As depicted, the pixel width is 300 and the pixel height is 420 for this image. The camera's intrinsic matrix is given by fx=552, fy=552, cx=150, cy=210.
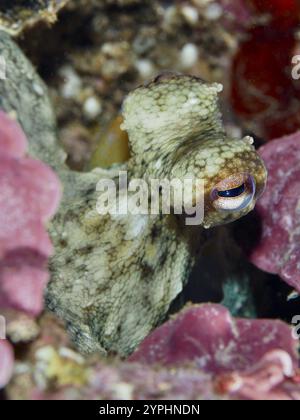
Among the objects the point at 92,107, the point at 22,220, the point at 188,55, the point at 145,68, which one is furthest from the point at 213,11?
the point at 22,220

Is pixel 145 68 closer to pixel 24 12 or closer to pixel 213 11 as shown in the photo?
pixel 213 11

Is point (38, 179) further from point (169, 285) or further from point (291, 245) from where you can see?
point (291, 245)

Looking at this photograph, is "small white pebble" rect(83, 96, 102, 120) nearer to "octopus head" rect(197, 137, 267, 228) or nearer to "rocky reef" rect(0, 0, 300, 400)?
"rocky reef" rect(0, 0, 300, 400)

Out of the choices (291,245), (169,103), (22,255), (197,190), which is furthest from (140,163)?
(22,255)

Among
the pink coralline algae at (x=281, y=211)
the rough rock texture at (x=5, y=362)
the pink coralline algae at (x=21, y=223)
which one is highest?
the pink coralline algae at (x=281, y=211)

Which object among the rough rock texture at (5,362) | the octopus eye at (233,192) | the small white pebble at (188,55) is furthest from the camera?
the small white pebble at (188,55)

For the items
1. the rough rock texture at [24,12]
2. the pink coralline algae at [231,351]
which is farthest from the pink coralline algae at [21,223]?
the rough rock texture at [24,12]

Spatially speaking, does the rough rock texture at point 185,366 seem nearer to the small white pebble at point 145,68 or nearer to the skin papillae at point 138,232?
the skin papillae at point 138,232
